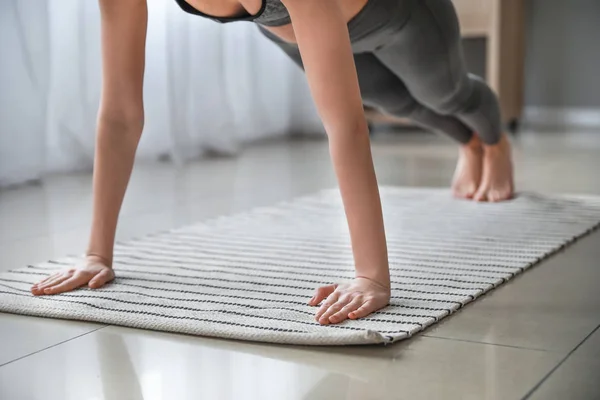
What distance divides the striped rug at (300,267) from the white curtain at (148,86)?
0.82 meters

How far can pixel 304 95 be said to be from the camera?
4238mm

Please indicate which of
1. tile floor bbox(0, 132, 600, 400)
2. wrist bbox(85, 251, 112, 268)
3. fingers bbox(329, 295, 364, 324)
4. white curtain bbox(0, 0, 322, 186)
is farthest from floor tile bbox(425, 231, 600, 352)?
white curtain bbox(0, 0, 322, 186)

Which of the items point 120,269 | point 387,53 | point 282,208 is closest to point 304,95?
point 282,208

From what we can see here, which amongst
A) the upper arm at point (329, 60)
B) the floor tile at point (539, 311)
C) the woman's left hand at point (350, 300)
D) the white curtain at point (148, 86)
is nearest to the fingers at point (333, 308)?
the woman's left hand at point (350, 300)

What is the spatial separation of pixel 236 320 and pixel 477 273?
0.46m

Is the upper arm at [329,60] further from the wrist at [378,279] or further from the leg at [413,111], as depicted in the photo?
the leg at [413,111]

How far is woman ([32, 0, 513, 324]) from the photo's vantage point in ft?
4.00

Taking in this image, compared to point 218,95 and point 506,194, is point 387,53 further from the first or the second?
point 218,95

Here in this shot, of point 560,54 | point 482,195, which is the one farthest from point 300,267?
point 560,54

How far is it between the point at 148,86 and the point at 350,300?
2.07 metres

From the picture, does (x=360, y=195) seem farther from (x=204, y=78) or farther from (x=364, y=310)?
(x=204, y=78)

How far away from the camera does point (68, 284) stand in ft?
4.46

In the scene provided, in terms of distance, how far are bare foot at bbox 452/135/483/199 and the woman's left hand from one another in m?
1.04

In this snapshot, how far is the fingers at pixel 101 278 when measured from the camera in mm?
1370
